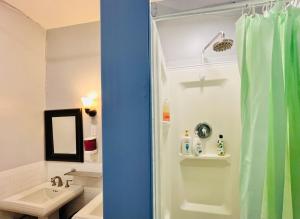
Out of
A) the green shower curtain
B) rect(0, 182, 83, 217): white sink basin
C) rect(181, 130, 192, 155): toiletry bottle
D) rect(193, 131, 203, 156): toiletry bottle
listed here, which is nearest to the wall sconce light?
rect(0, 182, 83, 217): white sink basin

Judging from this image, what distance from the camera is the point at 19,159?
6.12 feet

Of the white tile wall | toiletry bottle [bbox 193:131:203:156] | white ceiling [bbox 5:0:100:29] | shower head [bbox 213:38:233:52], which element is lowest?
the white tile wall

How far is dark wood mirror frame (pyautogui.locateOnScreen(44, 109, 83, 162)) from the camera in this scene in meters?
2.02

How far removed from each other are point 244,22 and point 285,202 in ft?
2.02

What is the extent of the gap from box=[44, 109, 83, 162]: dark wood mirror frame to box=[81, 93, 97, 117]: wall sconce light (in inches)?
5.2

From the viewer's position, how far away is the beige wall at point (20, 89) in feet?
5.73

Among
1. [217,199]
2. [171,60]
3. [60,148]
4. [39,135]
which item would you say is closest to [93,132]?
[60,148]

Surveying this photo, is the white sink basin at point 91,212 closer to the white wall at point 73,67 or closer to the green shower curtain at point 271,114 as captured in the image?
the white wall at point 73,67

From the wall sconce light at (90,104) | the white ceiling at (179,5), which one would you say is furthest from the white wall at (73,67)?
the white ceiling at (179,5)

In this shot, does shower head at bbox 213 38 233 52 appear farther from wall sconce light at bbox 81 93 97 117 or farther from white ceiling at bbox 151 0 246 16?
wall sconce light at bbox 81 93 97 117

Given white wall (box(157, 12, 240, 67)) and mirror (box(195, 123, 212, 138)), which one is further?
mirror (box(195, 123, 212, 138))

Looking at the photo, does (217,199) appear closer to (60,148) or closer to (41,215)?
(41,215)

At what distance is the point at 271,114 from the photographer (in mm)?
622

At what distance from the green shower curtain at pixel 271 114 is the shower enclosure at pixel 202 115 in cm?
89
